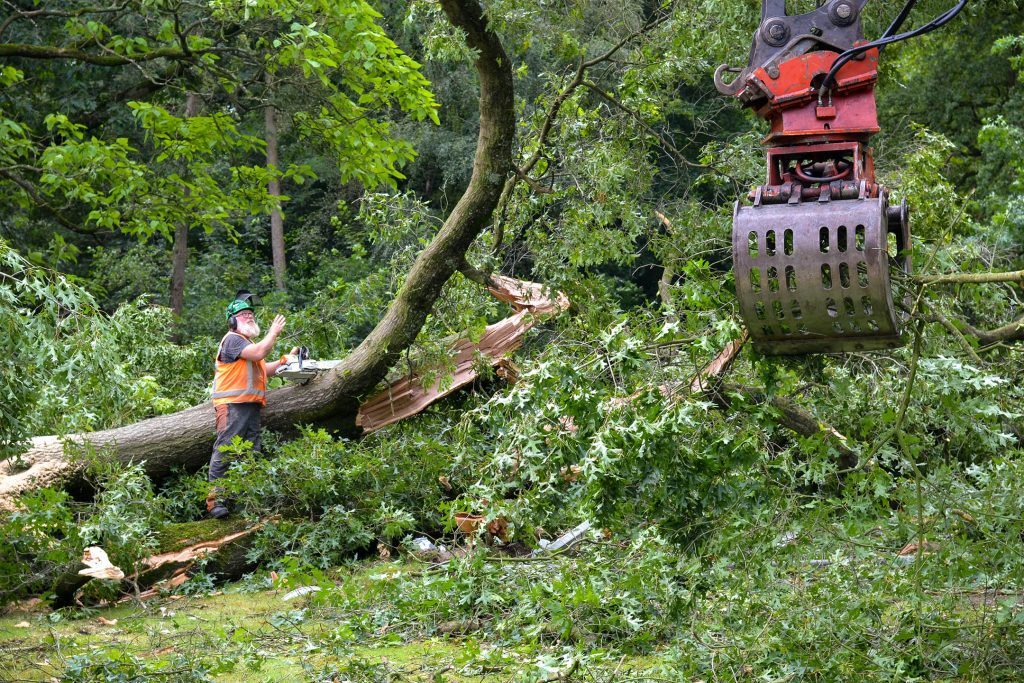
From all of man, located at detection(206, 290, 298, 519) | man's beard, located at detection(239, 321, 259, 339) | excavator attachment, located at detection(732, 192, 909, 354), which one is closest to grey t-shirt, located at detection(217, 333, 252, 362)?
man, located at detection(206, 290, 298, 519)

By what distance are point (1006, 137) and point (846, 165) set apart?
13295 mm

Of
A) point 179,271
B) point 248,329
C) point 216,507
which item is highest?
point 179,271

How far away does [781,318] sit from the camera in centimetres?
352

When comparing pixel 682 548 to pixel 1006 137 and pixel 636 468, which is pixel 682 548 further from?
pixel 1006 137

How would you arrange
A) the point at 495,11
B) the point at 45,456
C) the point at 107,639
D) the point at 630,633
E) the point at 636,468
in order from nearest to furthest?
the point at 636,468 → the point at 630,633 → the point at 107,639 → the point at 495,11 → the point at 45,456

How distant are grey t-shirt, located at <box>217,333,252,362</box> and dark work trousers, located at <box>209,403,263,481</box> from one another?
36cm

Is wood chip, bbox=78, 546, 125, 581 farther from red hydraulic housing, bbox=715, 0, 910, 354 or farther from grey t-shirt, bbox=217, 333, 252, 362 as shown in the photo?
red hydraulic housing, bbox=715, 0, 910, 354

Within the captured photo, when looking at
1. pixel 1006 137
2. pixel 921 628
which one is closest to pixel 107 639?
→ pixel 921 628

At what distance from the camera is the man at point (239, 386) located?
8.21 m

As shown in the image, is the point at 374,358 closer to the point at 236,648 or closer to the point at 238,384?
the point at 238,384

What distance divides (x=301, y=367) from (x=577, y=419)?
4.59 metres

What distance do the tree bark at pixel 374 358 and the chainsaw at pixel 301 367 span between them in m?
0.07

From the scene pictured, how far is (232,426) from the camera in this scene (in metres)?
8.23

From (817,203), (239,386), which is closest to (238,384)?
(239,386)
